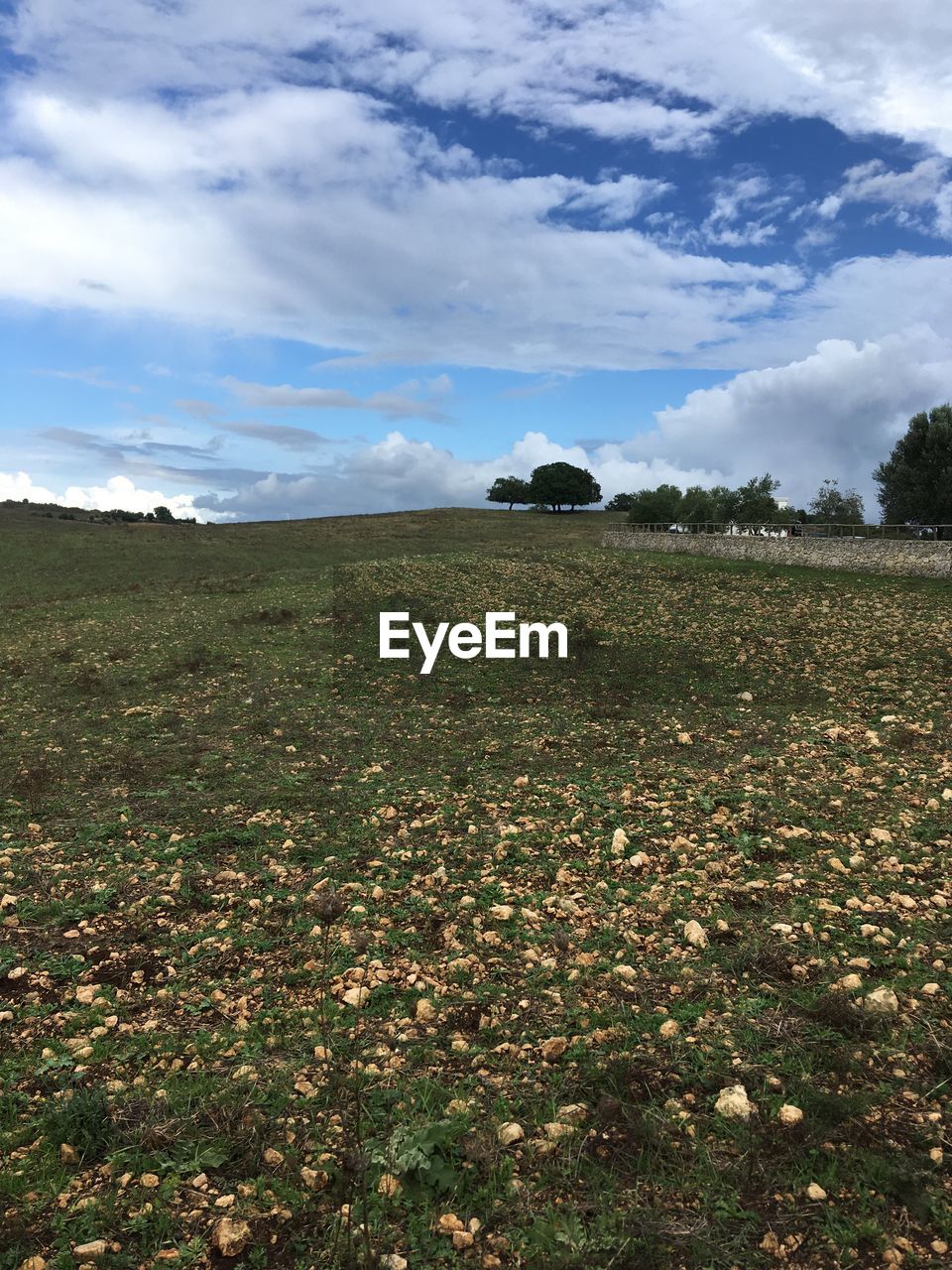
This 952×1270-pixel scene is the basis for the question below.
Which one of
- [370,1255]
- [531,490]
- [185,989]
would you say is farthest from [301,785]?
[531,490]

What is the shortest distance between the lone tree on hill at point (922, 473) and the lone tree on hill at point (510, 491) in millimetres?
82606

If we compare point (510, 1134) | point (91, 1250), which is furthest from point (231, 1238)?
point (510, 1134)

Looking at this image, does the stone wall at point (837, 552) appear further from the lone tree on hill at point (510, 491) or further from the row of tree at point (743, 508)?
the lone tree on hill at point (510, 491)

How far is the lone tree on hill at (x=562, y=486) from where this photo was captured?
129m

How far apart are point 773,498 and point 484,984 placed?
82.2m

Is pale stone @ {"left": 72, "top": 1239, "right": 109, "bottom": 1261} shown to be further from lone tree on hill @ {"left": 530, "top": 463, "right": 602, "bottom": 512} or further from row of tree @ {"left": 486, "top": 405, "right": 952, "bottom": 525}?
lone tree on hill @ {"left": 530, "top": 463, "right": 602, "bottom": 512}

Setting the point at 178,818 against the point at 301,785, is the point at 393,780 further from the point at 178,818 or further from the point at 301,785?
the point at 178,818

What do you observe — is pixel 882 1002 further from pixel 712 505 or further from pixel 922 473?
pixel 712 505

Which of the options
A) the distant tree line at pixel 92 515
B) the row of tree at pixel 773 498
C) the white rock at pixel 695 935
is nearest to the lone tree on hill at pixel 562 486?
the row of tree at pixel 773 498

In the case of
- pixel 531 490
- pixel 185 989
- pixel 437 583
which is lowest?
pixel 185 989

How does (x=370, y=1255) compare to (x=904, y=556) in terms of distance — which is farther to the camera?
(x=904, y=556)

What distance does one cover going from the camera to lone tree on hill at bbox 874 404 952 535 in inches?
2069

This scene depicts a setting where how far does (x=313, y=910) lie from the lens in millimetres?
8312

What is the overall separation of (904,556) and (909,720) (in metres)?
24.4
